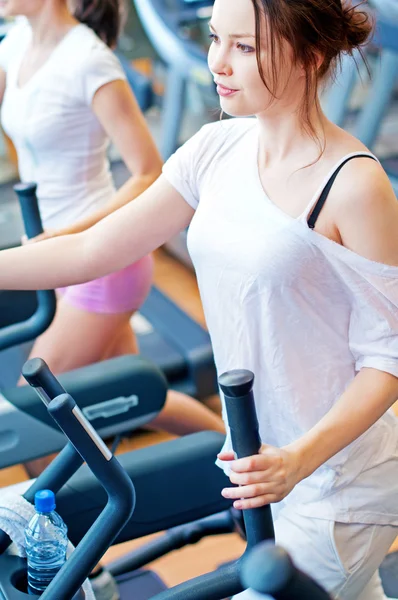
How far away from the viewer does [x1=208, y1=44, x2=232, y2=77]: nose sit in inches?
53.6

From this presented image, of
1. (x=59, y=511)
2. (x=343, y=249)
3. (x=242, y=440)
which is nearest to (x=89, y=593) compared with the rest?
(x=59, y=511)

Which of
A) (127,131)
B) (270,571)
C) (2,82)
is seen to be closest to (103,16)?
(2,82)

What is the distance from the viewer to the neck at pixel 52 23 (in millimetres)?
2447

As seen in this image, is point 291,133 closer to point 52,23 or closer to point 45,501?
point 45,501

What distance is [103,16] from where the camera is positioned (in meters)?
2.60

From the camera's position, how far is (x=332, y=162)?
1.39 metres

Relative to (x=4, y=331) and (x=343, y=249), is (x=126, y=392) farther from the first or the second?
(x=343, y=249)

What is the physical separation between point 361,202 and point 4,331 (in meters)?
1.12

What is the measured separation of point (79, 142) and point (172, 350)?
1203mm

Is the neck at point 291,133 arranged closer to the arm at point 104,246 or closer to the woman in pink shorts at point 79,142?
the arm at point 104,246

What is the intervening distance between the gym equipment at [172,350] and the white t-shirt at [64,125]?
57 centimetres

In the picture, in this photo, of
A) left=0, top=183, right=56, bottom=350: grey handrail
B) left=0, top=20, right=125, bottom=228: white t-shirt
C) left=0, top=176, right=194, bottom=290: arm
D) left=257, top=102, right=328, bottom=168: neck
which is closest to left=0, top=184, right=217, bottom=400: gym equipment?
left=0, top=20, right=125, bottom=228: white t-shirt

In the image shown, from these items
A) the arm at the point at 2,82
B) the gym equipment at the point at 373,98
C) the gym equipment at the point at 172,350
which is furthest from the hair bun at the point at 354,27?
the gym equipment at the point at 373,98

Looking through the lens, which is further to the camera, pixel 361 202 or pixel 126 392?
pixel 126 392
